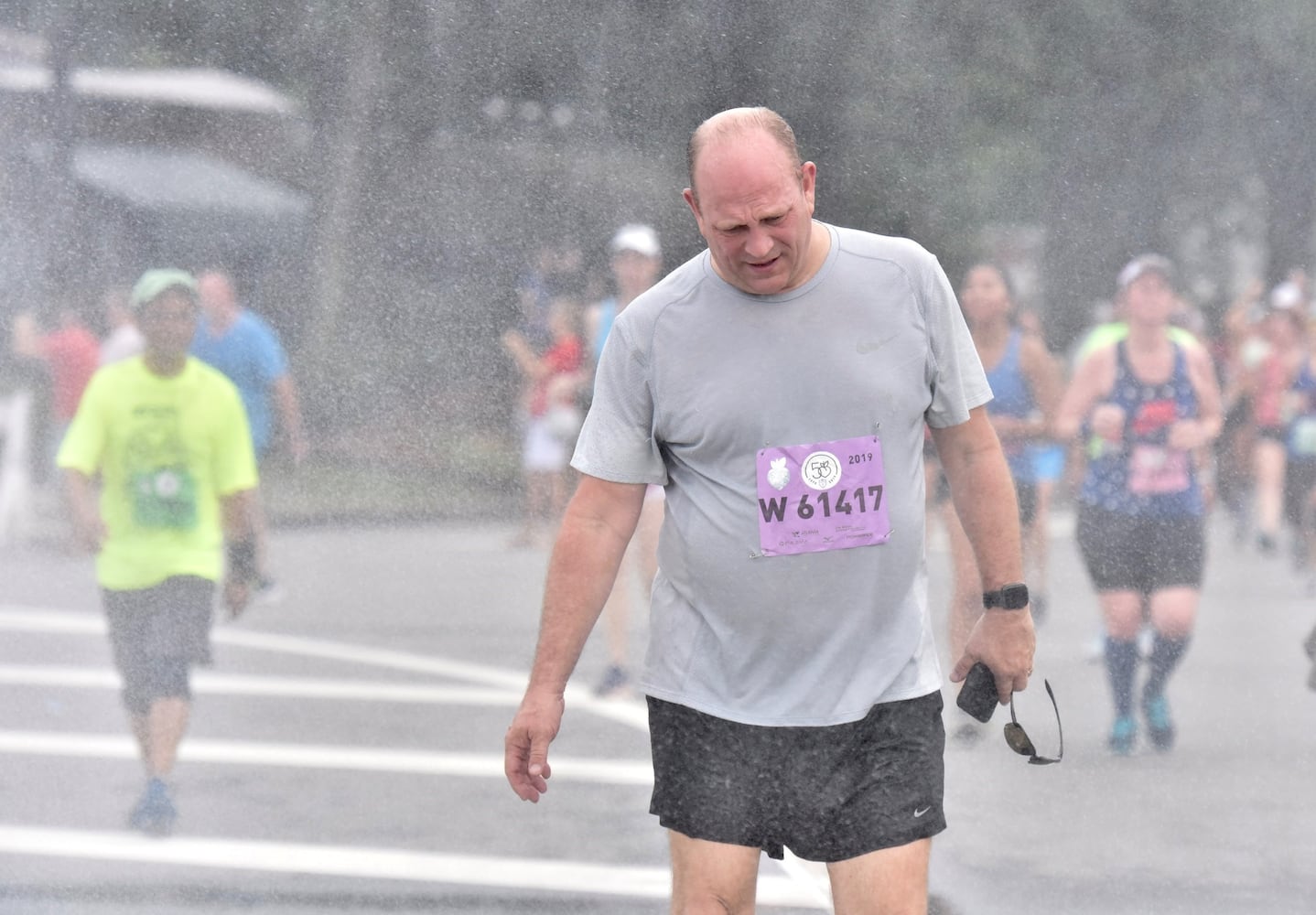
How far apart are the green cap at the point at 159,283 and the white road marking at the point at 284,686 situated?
0.94 m

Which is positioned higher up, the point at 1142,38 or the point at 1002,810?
the point at 1142,38

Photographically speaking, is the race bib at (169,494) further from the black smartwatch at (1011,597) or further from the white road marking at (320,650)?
the black smartwatch at (1011,597)

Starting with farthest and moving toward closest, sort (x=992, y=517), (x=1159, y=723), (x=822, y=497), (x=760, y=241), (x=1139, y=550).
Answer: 1. (x=1139, y=550)
2. (x=1159, y=723)
3. (x=992, y=517)
4. (x=822, y=497)
5. (x=760, y=241)

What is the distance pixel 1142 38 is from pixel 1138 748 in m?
1.74

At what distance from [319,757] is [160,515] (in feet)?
2.38

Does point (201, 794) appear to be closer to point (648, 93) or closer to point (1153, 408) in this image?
point (648, 93)

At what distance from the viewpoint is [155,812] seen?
4.44m

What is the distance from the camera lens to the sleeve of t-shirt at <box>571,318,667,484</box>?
2.86m

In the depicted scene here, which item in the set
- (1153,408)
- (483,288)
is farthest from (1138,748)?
(483,288)

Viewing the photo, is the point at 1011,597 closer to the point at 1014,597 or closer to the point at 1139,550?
the point at 1014,597

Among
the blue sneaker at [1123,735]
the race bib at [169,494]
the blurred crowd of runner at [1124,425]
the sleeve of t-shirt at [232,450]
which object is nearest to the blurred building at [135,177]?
→ the sleeve of t-shirt at [232,450]

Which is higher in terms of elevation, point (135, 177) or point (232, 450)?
point (135, 177)

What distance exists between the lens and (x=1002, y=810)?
448cm

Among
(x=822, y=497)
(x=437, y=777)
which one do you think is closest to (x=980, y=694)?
(x=822, y=497)
